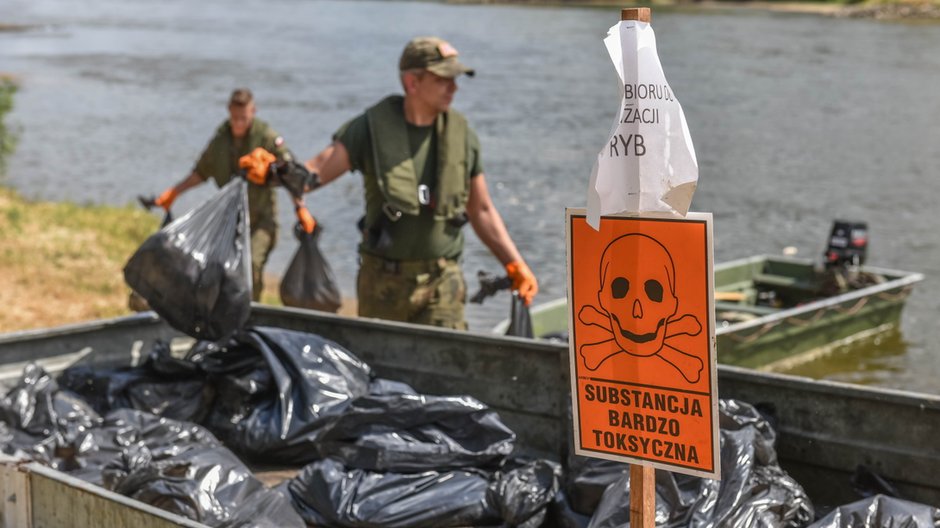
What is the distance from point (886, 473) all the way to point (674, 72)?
2812cm

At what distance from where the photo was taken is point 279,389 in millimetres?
5070

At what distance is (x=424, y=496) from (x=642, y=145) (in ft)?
6.14

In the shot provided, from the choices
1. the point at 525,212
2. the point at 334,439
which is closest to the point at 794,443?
the point at 334,439

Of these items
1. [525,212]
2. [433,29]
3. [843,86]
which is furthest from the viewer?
[433,29]

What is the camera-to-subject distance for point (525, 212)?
685 inches

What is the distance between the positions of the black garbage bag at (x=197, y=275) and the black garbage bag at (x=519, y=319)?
1.50 m

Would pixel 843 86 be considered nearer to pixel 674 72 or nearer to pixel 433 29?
pixel 674 72

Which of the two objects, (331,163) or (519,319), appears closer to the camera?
(331,163)

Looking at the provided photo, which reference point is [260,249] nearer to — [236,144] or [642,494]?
[236,144]

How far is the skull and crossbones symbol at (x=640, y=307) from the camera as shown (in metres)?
3.19

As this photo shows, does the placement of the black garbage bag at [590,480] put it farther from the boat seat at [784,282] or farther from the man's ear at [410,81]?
the boat seat at [784,282]

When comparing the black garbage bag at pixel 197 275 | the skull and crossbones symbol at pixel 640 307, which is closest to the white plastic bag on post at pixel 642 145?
the skull and crossbones symbol at pixel 640 307

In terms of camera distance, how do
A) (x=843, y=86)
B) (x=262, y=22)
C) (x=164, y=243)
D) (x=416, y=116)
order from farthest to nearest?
1. (x=262, y=22)
2. (x=843, y=86)
3. (x=416, y=116)
4. (x=164, y=243)

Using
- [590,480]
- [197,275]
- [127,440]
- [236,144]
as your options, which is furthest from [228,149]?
[590,480]
